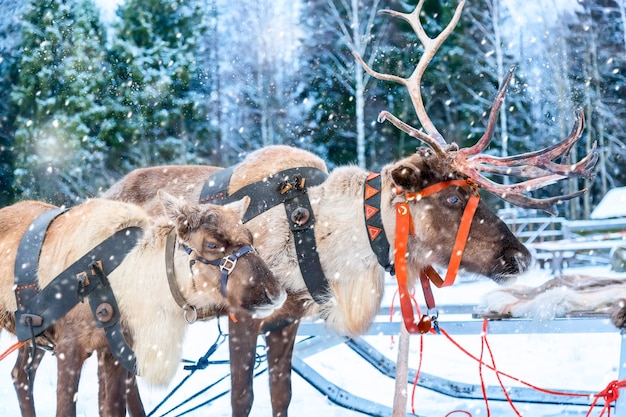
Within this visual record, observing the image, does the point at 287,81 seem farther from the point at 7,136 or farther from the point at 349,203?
the point at 349,203

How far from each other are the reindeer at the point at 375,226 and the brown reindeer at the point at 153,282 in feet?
0.96

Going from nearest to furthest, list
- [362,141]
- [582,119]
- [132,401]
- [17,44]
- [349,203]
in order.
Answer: [582,119] < [349,203] < [132,401] < [362,141] < [17,44]

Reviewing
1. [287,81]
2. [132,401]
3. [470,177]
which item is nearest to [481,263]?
[470,177]

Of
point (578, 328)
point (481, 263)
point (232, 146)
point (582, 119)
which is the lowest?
point (232, 146)

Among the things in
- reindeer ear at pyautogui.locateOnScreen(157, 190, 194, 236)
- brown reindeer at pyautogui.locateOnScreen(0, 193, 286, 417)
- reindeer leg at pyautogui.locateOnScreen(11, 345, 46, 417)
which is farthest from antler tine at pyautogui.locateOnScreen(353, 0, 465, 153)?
reindeer leg at pyautogui.locateOnScreen(11, 345, 46, 417)

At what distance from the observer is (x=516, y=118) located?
16.3 metres

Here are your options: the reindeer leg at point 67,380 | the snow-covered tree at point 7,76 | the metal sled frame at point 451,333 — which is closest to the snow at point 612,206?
the metal sled frame at point 451,333

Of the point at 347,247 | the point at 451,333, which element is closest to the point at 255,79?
the point at 451,333

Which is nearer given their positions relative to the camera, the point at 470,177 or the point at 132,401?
the point at 470,177

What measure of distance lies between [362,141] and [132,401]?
1063cm

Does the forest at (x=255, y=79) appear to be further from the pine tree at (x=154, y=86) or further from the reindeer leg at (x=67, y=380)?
Result: the reindeer leg at (x=67, y=380)

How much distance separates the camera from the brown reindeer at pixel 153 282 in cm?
302

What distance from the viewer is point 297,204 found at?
346cm

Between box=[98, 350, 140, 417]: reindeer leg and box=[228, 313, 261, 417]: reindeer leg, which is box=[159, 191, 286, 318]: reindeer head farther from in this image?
box=[98, 350, 140, 417]: reindeer leg
